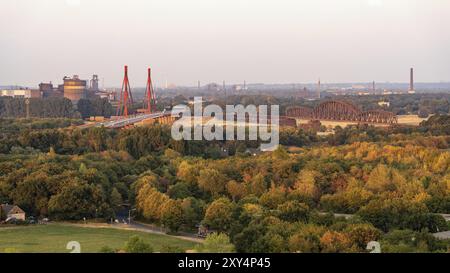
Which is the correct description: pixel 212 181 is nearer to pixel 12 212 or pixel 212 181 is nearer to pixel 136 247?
pixel 12 212

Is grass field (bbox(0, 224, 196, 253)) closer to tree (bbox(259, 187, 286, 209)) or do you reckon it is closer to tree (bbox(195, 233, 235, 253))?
tree (bbox(195, 233, 235, 253))

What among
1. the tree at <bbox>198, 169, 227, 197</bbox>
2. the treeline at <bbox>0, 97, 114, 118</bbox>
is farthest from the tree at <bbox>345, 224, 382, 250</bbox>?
the treeline at <bbox>0, 97, 114, 118</bbox>

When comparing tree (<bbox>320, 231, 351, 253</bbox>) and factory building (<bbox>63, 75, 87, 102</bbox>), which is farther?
factory building (<bbox>63, 75, 87, 102</bbox>)

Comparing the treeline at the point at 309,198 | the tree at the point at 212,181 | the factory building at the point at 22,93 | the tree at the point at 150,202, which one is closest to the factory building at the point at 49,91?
the factory building at the point at 22,93

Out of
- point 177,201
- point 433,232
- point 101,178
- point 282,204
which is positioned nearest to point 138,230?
point 177,201

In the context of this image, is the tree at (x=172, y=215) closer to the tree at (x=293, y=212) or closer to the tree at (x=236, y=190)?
the tree at (x=293, y=212)
